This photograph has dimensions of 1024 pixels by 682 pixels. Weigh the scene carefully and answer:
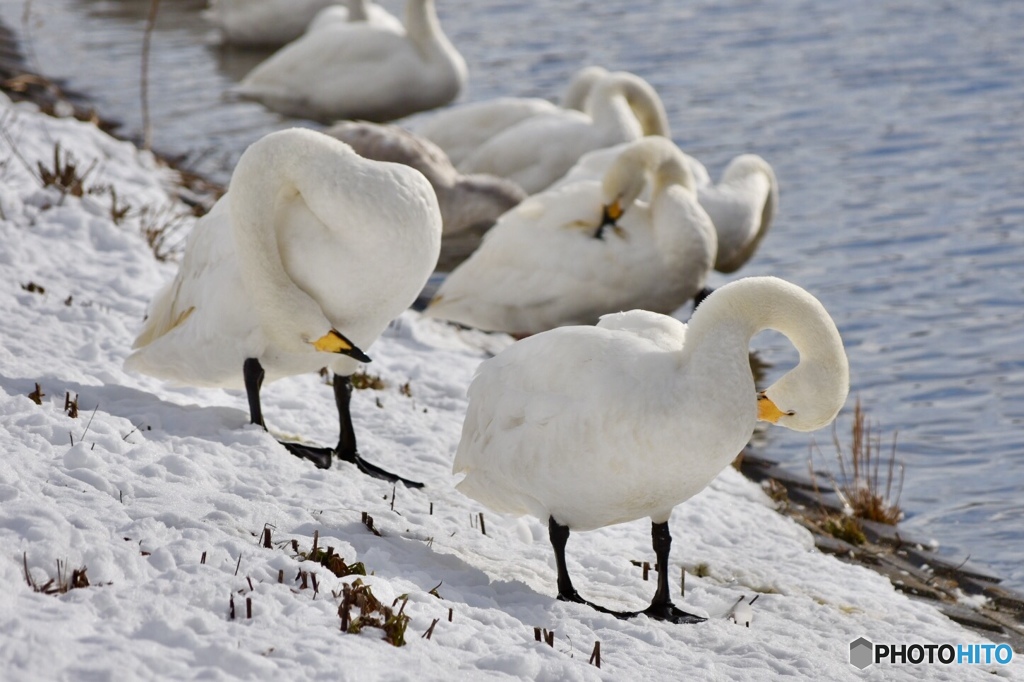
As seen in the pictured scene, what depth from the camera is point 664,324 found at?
5328mm

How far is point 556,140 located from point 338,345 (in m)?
7.23

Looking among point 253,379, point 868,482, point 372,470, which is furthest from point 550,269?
point 253,379

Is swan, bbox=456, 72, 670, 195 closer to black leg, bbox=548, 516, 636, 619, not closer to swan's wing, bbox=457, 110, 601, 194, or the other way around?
swan's wing, bbox=457, 110, 601, 194

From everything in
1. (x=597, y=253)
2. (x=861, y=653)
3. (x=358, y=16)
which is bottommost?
(x=861, y=653)

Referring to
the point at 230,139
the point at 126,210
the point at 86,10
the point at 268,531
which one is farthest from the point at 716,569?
A: the point at 86,10

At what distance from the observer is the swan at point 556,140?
12.4 metres

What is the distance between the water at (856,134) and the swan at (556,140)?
170 centimetres

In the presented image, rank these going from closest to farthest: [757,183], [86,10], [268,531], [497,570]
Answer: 1. [268,531]
2. [497,570]
3. [757,183]
4. [86,10]

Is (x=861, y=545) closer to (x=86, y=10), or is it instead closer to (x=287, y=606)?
(x=287, y=606)

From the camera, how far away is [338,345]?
5570mm

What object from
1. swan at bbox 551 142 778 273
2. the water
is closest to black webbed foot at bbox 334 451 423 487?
the water

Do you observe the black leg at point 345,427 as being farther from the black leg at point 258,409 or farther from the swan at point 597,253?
the swan at point 597,253

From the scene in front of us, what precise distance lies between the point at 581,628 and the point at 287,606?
1073 millimetres

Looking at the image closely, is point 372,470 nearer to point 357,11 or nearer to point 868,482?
point 868,482
